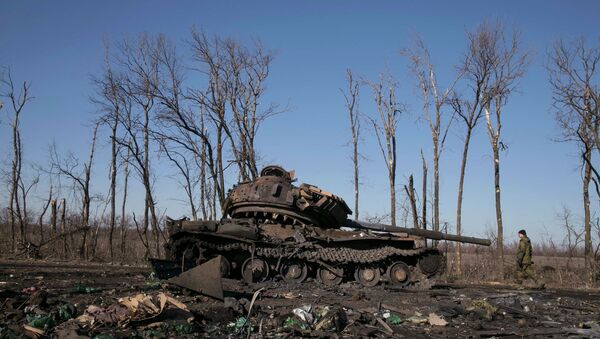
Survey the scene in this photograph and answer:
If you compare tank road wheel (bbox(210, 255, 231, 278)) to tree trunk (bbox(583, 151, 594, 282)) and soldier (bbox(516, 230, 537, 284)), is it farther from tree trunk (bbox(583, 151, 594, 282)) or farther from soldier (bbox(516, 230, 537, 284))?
tree trunk (bbox(583, 151, 594, 282))

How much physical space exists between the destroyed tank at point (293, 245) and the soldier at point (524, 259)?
590 cm

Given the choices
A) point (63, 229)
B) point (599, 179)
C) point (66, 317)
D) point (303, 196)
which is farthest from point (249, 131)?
point (66, 317)

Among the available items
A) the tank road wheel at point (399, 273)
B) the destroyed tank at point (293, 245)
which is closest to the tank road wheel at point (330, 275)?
the destroyed tank at point (293, 245)

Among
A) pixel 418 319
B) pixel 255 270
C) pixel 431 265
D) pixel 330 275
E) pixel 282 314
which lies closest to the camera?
pixel 282 314

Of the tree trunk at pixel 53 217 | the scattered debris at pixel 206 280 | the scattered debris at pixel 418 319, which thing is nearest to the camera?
the scattered debris at pixel 418 319

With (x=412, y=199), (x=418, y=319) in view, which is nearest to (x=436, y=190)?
(x=412, y=199)

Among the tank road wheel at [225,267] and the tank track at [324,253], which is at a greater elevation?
the tank track at [324,253]

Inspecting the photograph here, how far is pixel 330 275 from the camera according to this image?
1350 centimetres

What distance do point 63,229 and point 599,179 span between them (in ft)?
84.1

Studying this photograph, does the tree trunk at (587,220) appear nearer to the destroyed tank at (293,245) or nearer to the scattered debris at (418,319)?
the destroyed tank at (293,245)

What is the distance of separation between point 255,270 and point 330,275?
195 centimetres

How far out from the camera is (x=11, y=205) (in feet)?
94.2

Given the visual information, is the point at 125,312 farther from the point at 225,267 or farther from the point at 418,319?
the point at 225,267

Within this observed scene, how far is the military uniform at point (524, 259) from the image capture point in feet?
59.0
